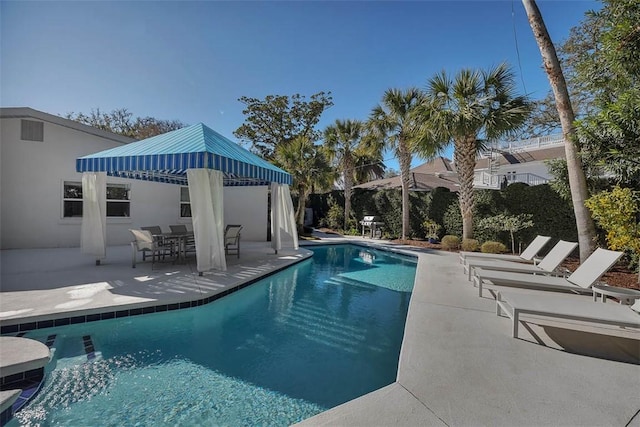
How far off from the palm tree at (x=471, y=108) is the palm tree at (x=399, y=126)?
233cm

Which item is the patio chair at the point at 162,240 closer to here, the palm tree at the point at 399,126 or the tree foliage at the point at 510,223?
the palm tree at the point at 399,126

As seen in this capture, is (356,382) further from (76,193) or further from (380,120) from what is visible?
(380,120)

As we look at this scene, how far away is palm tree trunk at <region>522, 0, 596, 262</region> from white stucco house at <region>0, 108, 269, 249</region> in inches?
632

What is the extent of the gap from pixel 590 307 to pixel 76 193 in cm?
1672

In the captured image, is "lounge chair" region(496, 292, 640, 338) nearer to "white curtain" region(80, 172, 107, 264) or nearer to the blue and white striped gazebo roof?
the blue and white striped gazebo roof

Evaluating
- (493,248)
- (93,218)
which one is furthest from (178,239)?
(493,248)

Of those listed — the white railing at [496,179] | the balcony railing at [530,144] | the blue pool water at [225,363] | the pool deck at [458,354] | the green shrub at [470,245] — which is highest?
the balcony railing at [530,144]

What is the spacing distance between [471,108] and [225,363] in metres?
13.1

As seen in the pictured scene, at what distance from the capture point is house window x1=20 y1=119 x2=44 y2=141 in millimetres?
11172

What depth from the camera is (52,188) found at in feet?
38.8

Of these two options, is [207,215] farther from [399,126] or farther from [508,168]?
[508,168]

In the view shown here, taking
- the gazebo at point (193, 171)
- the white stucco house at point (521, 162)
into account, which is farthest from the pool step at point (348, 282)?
the white stucco house at point (521, 162)

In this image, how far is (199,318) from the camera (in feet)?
19.0

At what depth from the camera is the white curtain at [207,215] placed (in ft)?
24.0
